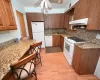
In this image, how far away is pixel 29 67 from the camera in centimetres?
109

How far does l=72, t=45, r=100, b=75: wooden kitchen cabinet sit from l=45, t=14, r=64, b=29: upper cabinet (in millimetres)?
2480

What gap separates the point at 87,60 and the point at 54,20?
9.30 feet

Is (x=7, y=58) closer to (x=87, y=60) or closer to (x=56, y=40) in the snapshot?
(x=87, y=60)

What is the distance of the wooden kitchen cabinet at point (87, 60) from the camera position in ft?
4.32

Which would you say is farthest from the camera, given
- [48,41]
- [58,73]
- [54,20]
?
[48,41]

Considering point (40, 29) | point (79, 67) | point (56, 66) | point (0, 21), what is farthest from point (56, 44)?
point (0, 21)

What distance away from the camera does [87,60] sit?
1403mm

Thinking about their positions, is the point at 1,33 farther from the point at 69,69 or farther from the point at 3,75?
the point at 69,69

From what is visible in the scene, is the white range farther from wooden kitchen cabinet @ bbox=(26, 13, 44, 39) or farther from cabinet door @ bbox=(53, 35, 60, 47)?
wooden kitchen cabinet @ bbox=(26, 13, 44, 39)

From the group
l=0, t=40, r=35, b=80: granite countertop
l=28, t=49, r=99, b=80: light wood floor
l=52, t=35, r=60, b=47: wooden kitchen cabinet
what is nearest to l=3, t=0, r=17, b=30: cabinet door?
l=0, t=40, r=35, b=80: granite countertop

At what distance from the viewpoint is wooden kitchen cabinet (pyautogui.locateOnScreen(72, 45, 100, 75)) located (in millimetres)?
1315

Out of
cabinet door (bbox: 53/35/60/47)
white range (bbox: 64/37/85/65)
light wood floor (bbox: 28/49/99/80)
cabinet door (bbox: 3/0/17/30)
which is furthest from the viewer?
cabinet door (bbox: 53/35/60/47)

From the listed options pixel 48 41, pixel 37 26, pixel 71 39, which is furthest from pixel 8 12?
pixel 48 41

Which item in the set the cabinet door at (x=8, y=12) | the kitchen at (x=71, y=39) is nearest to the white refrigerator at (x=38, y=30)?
the kitchen at (x=71, y=39)
